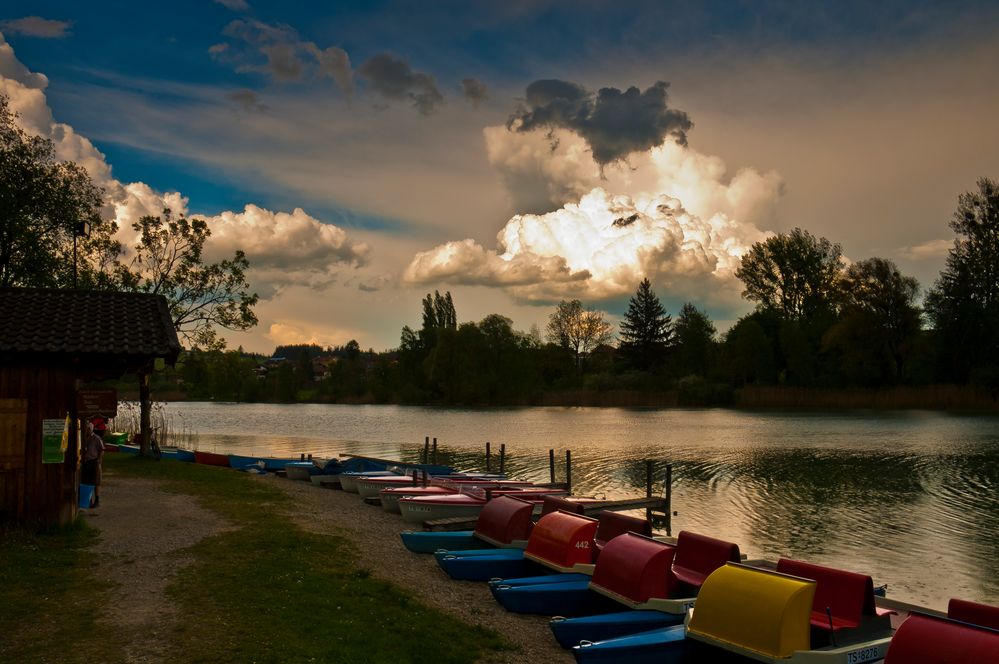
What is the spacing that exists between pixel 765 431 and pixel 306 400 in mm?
93198

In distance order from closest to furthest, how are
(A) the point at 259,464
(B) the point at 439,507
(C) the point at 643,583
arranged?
(C) the point at 643,583, (B) the point at 439,507, (A) the point at 259,464

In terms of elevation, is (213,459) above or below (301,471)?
above

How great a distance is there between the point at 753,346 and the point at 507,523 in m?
83.2

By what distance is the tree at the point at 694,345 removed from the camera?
114 metres

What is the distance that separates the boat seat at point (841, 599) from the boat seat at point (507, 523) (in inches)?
253

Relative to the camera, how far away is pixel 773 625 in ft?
29.2

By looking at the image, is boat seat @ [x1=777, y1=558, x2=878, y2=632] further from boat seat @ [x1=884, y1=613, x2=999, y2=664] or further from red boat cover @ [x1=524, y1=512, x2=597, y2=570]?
red boat cover @ [x1=524, y1=512, x2=597, y2=570]

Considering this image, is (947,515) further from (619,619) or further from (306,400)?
(306,400)

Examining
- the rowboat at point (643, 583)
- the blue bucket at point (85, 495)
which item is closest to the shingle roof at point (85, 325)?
the blue bucket at point (85, 495)

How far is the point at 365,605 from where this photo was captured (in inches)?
443

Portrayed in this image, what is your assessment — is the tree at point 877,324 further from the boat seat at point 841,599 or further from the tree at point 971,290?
the boat seat at point 841,599

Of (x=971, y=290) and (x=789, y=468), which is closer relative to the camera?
(x=789, y=468)

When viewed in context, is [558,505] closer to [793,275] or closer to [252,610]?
[252,610]

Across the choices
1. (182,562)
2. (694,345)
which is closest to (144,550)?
(182,562)
